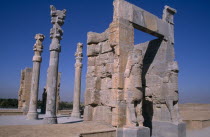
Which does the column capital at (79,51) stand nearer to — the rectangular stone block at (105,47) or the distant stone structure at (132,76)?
the distant stone structure at (132,76)

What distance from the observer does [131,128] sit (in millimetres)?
6113

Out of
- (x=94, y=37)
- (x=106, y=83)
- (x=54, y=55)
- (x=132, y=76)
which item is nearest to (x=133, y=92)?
(x=132, y=76)

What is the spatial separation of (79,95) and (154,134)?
8.13 metres

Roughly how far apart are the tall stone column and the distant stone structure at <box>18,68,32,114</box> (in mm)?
9076

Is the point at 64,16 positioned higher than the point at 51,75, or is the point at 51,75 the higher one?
the point at 64,16

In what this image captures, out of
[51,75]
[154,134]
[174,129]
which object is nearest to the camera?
[174,129]

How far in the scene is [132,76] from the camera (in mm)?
6461

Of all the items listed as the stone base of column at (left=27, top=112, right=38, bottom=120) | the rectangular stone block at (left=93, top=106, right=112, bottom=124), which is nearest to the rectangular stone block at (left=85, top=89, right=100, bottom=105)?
the rectangular stone block at (left=93, top=106, right=112, bottom=124)

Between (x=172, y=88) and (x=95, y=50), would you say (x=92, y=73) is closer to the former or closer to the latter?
(x=95, y=50)

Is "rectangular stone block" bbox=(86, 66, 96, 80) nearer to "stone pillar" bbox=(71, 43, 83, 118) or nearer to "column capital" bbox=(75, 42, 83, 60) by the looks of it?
"stone pillar" bbox=(71, 43, 83, 118)

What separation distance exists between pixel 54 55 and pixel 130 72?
5.28 m

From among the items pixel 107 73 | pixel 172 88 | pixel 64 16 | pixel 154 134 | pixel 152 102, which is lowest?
pixel 154 134

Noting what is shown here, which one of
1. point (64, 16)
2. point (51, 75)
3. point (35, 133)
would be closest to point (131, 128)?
point (35, 133)

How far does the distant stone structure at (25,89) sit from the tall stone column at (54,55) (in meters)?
9.08
